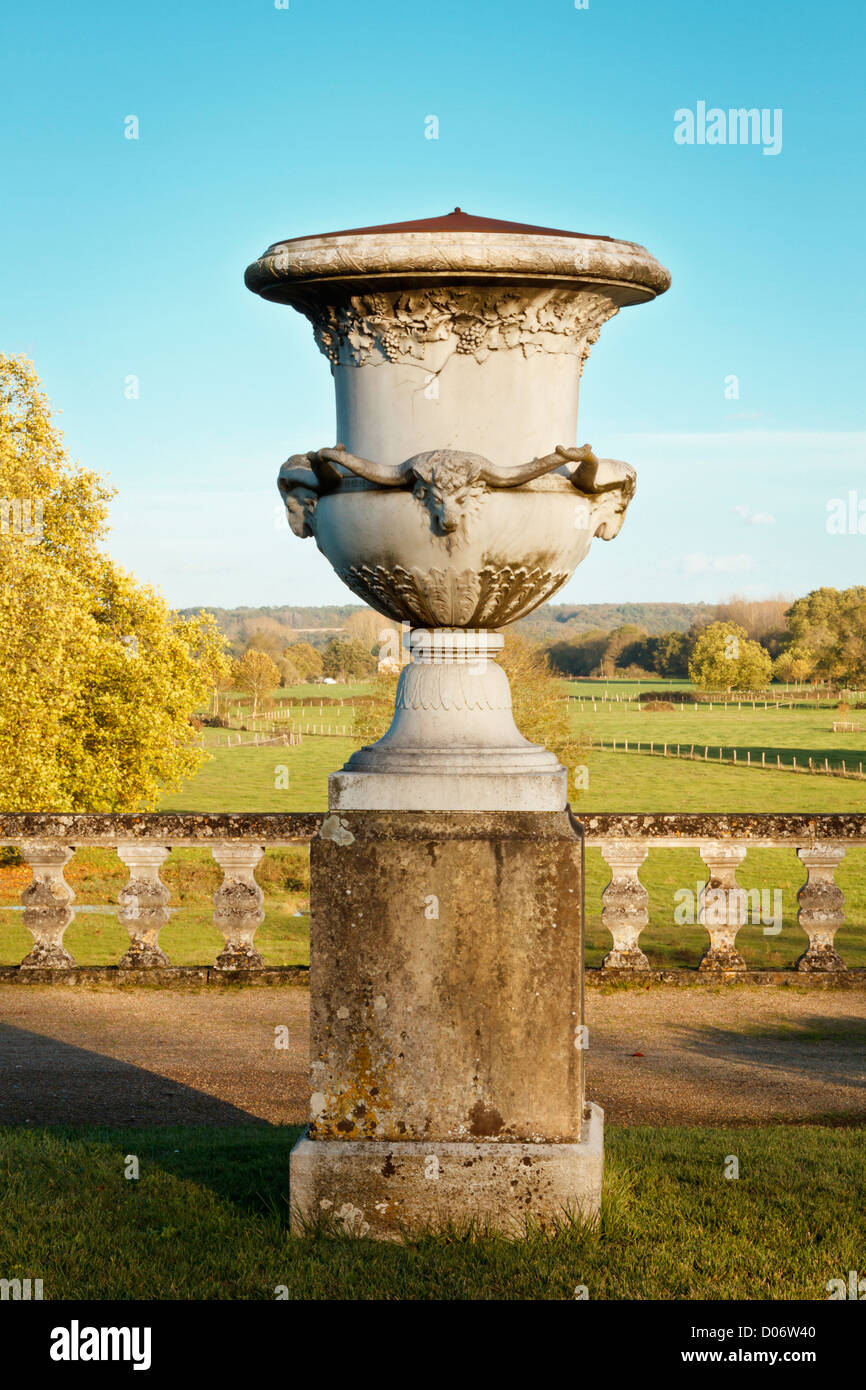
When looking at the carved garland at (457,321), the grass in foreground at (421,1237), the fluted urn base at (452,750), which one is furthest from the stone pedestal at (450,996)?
the carved garland at (457,321)

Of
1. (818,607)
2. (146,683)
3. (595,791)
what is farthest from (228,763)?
(818,607)

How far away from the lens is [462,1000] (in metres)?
4.52

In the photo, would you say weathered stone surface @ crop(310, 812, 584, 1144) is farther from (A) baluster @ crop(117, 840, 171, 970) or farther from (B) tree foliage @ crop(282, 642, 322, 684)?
(B) tree foliage @ crop(282, 642, 322, 684)

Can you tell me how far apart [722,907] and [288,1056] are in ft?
10.4

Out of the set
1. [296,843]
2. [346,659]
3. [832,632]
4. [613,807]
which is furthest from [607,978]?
[832,632]

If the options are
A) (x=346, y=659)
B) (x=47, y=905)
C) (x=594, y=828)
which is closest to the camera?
(x=594, y=828)

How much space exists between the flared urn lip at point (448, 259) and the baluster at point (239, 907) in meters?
4.66

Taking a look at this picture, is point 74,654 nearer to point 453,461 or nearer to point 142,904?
point 142,904

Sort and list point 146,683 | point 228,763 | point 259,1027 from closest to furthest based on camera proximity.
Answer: point 259,1027 < point 146,683 < point 228,763

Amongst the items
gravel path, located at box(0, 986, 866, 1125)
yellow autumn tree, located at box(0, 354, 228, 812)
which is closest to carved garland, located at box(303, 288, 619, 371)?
gravel path, located at box(0, 986, 866, 1125)

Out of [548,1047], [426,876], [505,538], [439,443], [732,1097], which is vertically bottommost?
[732,1097]

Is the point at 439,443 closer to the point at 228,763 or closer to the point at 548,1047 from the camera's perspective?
the point at 548,1047

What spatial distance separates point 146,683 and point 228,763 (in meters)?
32.0

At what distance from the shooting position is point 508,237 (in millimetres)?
4441
